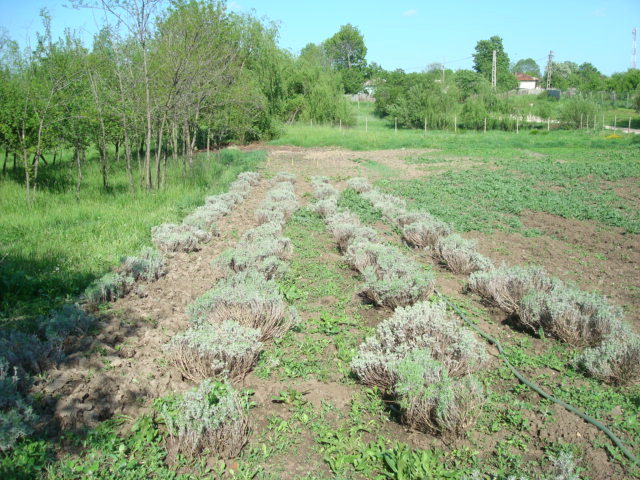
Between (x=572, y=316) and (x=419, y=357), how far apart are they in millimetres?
1979

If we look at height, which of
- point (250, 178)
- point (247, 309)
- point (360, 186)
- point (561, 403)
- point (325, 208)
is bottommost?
point (561, 403)

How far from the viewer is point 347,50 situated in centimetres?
8594

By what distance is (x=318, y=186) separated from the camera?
13.7 metres

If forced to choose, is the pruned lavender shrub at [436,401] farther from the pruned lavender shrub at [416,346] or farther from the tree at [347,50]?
the tree at [347,50]

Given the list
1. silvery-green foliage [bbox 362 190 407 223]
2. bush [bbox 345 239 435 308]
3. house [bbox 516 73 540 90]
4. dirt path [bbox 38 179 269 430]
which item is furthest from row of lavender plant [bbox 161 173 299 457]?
house [bbox 516 73 540 90]

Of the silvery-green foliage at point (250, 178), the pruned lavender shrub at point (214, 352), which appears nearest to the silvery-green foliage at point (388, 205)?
the silvery-green foliage at point (250, 178)

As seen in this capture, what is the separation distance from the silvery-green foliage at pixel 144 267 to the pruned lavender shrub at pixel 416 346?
337 cm

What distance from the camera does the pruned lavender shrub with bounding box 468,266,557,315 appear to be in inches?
204

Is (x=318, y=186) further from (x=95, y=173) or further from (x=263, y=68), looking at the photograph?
(x=263, y=68)

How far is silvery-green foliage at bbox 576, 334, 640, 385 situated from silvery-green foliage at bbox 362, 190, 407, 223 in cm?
588

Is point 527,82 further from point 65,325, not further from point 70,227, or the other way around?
point 65,325

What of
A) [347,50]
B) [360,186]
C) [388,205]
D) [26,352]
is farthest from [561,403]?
[347,50]

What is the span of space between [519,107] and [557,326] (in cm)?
4270

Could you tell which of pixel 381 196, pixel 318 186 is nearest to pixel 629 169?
pixel 381 196
